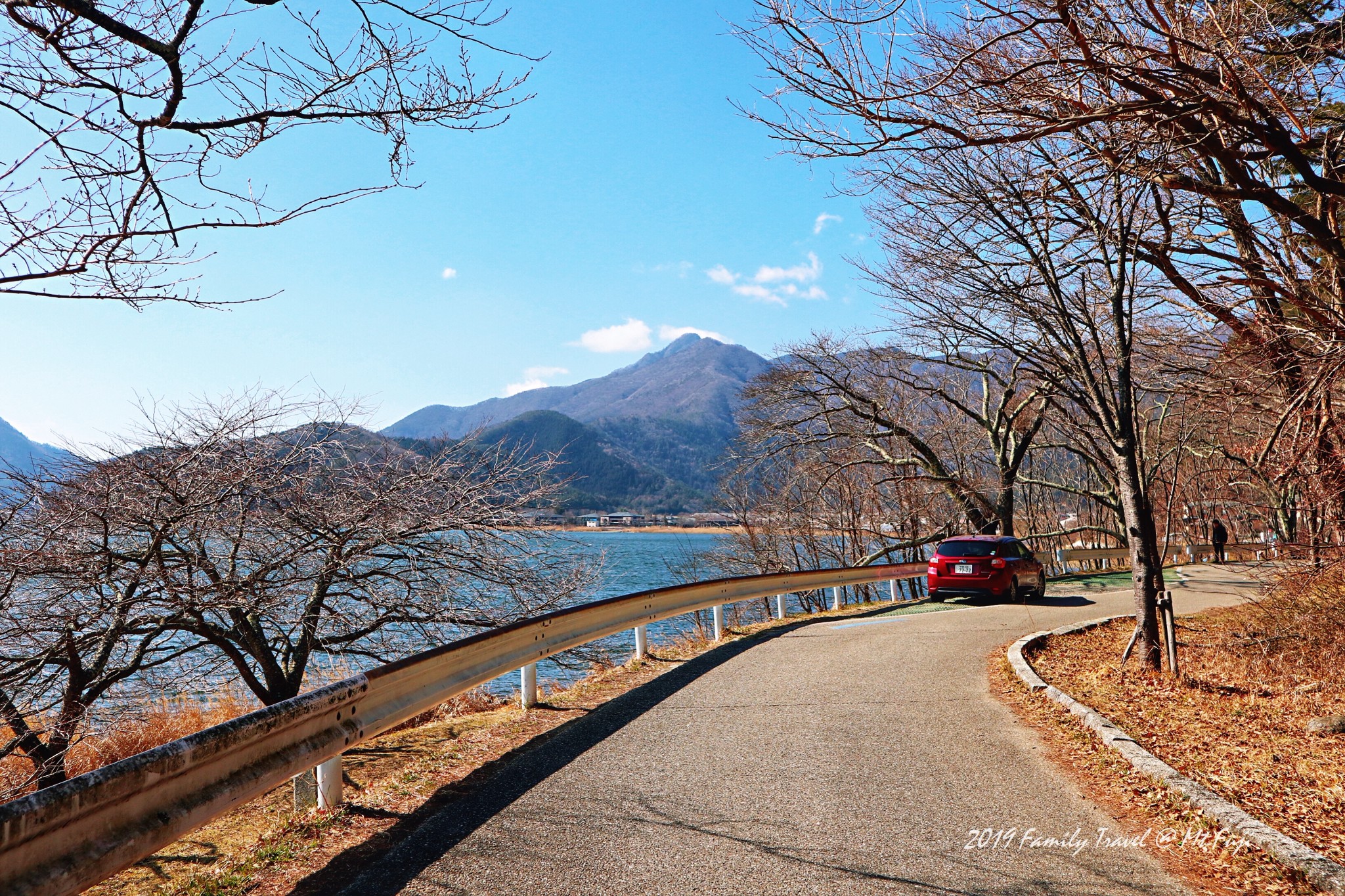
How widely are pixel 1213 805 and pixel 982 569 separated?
48.2ft

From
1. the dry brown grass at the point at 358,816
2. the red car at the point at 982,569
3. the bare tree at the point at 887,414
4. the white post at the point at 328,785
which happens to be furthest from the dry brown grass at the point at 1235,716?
the bare tree at the point at 887,414

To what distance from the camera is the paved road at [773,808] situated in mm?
4113

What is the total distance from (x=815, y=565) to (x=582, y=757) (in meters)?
33.3

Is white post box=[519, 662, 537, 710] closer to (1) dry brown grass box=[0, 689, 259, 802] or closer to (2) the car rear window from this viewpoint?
(1) dry brown grass box=[0, 689, 259, 802]

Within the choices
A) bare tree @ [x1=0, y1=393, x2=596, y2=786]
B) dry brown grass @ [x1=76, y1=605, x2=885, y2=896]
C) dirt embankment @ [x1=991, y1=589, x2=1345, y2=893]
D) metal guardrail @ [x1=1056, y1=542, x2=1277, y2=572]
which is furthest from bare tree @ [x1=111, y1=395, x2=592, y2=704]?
metal guardrail @ [x1=1056, y1=542, x2=1277, y2=572]

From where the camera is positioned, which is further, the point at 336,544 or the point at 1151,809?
the point at 336,544

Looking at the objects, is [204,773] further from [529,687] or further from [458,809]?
[529,687]

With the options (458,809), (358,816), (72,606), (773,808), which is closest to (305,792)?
(358,816)

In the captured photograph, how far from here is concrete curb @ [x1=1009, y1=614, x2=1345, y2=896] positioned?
4.20m

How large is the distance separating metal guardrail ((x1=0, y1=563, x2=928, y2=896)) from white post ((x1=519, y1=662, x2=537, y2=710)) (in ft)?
1.80

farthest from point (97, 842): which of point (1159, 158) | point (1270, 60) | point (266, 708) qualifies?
point (1270, 60)

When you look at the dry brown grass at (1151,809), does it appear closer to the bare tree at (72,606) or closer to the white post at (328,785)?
the white post at (328,785)

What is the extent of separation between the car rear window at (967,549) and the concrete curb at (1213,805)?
11127 mm

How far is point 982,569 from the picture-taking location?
761 inches
